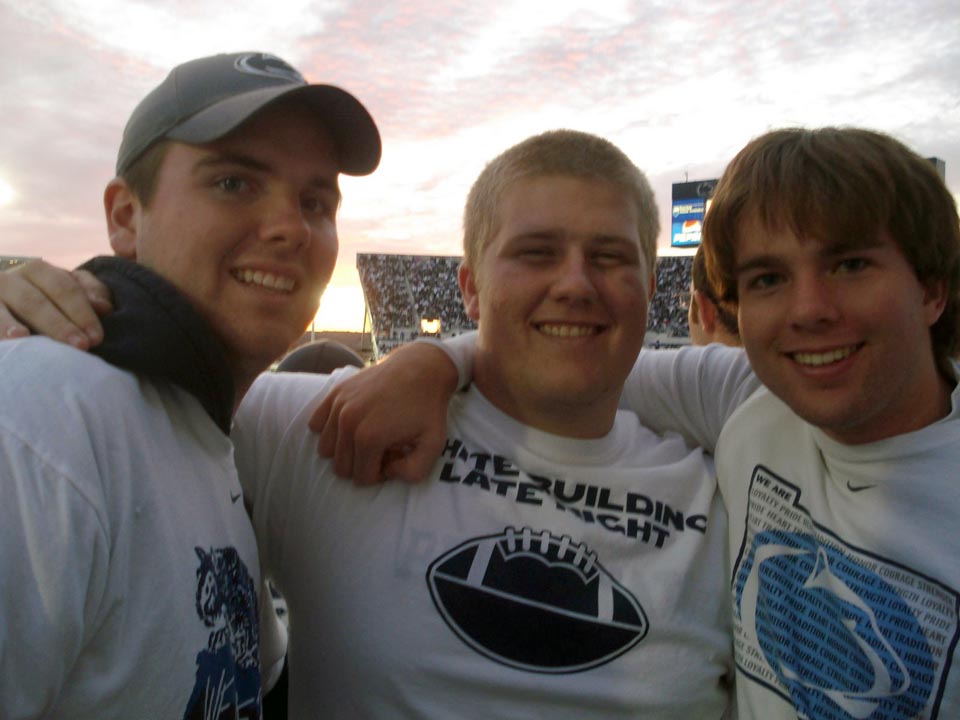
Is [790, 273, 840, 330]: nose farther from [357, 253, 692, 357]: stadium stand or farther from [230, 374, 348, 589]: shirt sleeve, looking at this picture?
[357, 253, 692, 357]: stadium stand

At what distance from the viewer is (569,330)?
159 cm

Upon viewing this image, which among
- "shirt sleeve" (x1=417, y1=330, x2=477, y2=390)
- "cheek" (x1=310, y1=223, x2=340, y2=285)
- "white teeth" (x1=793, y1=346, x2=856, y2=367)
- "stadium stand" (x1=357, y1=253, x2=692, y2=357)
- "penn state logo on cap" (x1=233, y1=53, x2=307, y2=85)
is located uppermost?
"penn state logo on cap" (x1=233, y1=53, x2=307, y2=85)

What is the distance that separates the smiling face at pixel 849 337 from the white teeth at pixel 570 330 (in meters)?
0.39

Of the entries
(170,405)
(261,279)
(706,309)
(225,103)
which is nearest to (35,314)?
(170,405)

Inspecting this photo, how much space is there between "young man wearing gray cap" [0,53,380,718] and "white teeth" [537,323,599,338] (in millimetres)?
572

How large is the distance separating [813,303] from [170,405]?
132cm

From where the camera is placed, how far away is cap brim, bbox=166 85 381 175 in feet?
4.00

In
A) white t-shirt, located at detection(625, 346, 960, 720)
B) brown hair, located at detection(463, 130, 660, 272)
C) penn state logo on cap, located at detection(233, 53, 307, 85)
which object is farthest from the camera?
brown hair, located at detection(463, 130, 660, 272)

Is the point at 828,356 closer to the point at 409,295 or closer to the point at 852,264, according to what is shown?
the point at 852,264

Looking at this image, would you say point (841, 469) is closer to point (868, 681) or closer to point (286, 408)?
point (868, 681)

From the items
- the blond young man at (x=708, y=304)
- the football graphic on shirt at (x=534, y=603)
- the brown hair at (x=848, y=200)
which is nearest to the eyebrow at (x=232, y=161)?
the football graphic on shirt at (x=534, y=603)

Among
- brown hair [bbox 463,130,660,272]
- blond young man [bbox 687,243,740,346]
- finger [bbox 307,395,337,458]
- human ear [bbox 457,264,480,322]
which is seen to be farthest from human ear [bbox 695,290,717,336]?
finger [bbox 307,395,337,458]

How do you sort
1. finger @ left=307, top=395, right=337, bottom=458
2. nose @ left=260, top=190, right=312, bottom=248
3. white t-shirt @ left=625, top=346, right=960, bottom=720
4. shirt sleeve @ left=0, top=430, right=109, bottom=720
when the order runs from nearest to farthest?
shirt sleeve @ left=0, top=430, right=109, bottom=720
white t-shirt @ left=625, top=346, right=960, bottom=720
nose @ left=260, top=190, right=312, bottom=248
finger @ left=307, top=395, right=337, bottom=458

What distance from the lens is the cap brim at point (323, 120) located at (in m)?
1.22
